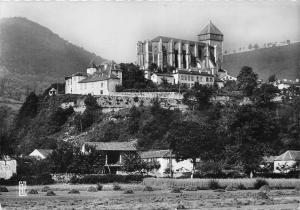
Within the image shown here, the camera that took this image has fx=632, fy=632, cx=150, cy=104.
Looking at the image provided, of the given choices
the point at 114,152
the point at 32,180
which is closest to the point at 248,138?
the point at 114,152

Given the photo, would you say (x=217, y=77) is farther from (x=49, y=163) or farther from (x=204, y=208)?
(x=204, y=208)

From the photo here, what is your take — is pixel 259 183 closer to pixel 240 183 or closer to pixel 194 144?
pixel 240 183

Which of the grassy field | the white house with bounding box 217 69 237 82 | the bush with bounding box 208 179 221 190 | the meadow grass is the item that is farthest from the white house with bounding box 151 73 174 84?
the grassy field

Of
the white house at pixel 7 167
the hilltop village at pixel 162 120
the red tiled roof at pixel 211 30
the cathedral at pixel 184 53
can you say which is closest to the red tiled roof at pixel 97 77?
the hilltop village at pixel 162 120

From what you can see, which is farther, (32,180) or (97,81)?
(97,81)

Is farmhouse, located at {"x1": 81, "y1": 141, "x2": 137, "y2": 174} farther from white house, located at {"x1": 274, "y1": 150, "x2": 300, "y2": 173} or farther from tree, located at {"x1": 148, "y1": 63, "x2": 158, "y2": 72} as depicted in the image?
tree, located at {"x1": 148, "y1": 63, "x2": 158, "y2": 72}

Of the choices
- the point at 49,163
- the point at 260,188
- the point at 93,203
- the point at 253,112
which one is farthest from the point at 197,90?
the point at 93,203
